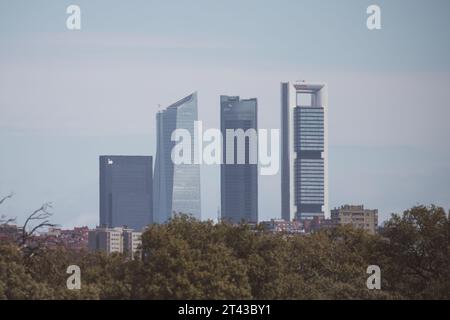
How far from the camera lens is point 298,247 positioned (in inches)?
1714

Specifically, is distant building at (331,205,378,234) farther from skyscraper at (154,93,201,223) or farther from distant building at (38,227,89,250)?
skyscraper at (154,93,201,223)

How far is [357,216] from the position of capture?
264 ft

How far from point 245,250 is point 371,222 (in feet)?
136

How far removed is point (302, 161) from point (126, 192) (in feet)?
66.9

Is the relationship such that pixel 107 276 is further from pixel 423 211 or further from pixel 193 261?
pixel 423 211

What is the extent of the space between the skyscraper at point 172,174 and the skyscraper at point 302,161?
10.4 m

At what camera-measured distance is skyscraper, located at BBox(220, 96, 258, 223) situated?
325ft

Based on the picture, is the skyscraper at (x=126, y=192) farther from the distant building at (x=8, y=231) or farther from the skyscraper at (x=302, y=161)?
the distant building at (x=8, y=231)

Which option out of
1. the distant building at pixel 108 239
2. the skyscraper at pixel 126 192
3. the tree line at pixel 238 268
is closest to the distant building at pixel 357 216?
the distant building at pixel 108 239

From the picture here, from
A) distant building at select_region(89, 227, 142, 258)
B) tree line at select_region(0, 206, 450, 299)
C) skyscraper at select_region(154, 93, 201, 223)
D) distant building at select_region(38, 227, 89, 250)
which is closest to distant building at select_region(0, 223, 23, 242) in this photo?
tree line at select_region(0, 206, 450, 299)

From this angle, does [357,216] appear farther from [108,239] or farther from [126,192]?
[126,192]

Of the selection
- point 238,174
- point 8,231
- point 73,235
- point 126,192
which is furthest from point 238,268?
point 126,192
